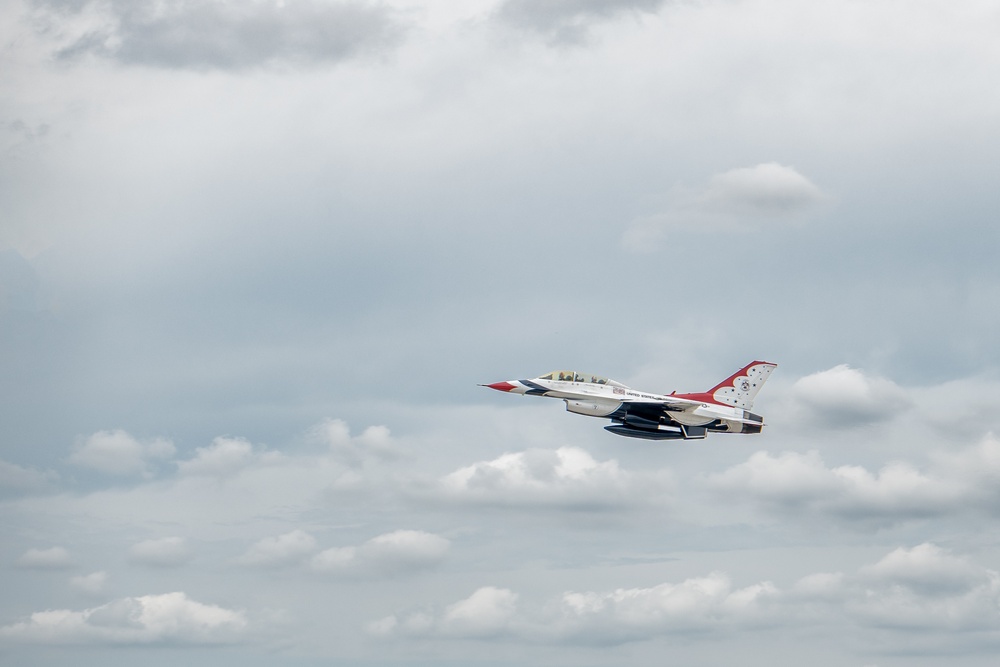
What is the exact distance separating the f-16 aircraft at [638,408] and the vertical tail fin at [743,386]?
1860mm

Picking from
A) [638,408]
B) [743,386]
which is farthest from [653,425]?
[743,386]

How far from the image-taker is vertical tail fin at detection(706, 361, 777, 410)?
429ft

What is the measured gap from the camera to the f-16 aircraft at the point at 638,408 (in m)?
124

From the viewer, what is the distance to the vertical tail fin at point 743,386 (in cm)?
13088

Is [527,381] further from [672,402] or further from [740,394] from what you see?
[740,394]

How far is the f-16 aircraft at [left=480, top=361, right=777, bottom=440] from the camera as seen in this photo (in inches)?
4870

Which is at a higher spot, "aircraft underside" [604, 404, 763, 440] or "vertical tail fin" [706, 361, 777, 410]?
"vertical tail fin" [706, 361, 777, 410]

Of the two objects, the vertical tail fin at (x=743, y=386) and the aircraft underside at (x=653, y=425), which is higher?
the vertical tail fin at (x=743, y=386)

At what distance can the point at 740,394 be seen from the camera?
131500 mm

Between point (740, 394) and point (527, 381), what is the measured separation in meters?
28.3

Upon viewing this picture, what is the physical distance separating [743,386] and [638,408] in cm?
1762

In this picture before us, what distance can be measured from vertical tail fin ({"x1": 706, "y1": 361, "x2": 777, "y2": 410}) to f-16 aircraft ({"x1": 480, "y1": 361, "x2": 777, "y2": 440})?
6.10 ft

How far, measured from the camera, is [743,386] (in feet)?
433

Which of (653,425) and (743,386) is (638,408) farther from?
(743,386)
